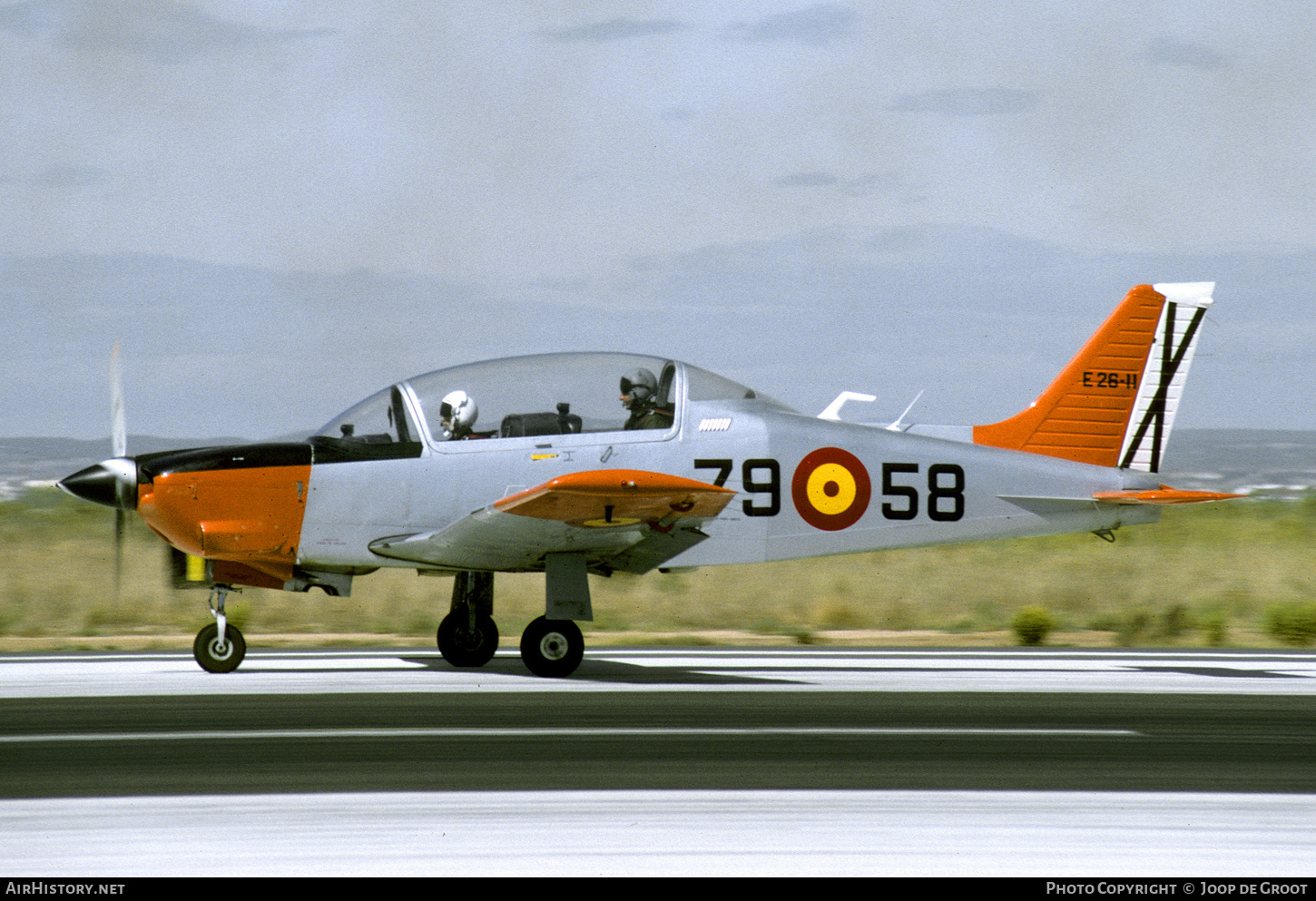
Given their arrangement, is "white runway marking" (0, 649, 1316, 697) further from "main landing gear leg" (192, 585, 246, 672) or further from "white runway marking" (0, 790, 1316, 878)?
"white runway marking" (0, 790, 1316, 878)

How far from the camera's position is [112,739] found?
22.3 feet

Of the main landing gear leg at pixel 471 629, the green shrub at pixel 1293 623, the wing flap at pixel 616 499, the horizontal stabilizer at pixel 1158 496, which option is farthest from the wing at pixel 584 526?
the green shrub at pixel 1293 623

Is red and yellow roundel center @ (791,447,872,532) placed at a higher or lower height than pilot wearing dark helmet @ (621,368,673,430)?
lower

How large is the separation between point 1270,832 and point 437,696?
5103mm

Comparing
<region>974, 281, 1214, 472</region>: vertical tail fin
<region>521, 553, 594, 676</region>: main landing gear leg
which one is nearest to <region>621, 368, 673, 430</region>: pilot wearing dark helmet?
<region>521, 553, 594, 676</region>: main landing gear leg

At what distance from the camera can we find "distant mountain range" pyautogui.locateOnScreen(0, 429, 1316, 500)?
13.9m

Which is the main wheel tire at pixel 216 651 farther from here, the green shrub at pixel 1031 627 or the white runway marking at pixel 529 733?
the green shrub at pixel 1031 627

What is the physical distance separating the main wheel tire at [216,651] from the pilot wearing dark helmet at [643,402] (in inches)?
130

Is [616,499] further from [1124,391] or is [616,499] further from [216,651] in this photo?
[1124,391]

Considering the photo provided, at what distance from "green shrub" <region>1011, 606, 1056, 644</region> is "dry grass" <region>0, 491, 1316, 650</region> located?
0.98 feet

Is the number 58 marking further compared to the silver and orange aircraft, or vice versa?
the number 58 marking

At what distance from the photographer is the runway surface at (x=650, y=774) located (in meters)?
4.50

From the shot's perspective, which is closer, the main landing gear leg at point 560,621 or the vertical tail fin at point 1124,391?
the main landing gear leg at point 560,621
